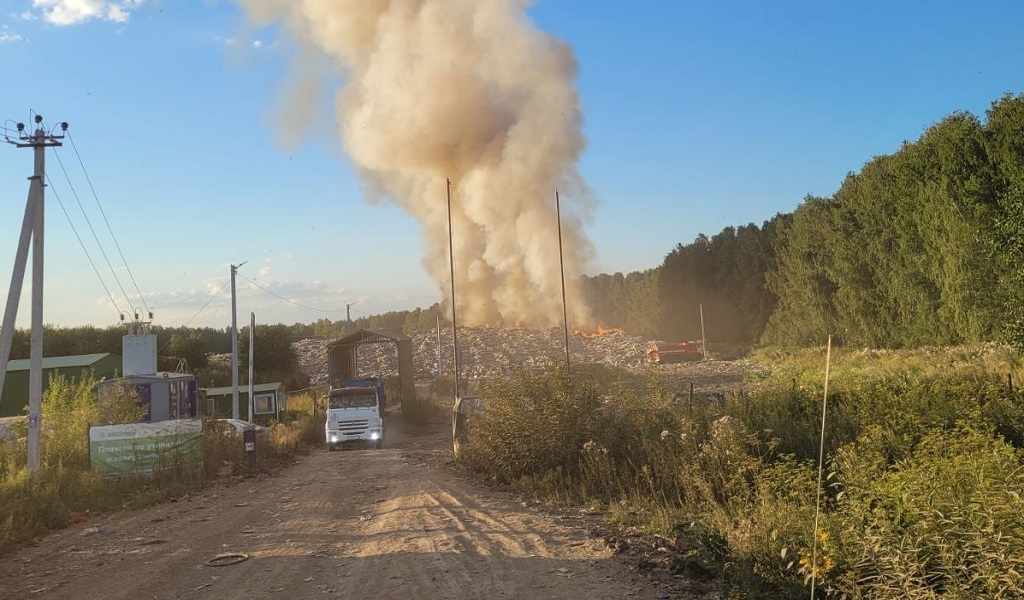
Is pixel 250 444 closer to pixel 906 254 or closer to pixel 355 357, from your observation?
pixel 355 357

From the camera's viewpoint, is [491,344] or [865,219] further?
[491,344]

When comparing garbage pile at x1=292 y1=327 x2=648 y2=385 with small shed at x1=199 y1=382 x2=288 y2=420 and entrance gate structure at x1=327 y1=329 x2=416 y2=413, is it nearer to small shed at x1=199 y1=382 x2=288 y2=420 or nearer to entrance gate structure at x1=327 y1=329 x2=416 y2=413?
entrance gate structure at x1=327 y1=329 x2=416 y2=413

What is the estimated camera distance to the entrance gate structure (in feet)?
131

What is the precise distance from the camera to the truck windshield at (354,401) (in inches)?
1190

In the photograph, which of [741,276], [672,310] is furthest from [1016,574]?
[672,310]

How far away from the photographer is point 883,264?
150ft

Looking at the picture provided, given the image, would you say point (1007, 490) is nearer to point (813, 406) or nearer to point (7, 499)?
point (813, 406)

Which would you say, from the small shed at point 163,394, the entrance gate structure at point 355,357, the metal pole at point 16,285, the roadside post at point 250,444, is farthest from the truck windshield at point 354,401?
the metal pole at point 16,285

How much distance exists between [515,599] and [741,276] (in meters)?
72.1

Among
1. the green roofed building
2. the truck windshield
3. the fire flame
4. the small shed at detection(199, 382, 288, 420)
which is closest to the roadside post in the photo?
the truck windshield

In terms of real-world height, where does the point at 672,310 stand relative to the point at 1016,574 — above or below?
above

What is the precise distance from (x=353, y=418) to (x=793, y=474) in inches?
936

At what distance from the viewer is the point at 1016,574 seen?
14.4 feet

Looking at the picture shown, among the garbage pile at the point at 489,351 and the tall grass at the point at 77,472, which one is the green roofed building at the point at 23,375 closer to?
the garbage pile at the point at 489,351
